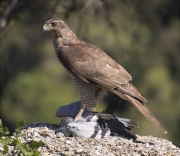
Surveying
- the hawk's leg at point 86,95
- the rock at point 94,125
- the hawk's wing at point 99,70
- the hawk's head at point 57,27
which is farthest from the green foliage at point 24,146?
the hawk's head at point 57,27

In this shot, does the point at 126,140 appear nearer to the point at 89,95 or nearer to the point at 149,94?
the point at 89,95

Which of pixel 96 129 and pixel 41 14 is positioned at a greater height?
pixel 41 14

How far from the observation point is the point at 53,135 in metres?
7.30

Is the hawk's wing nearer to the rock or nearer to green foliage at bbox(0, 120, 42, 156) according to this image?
the rock

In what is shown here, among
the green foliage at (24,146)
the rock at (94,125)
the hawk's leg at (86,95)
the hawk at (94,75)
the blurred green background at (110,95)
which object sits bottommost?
the green foliage at (24,146)

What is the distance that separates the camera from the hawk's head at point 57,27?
27.4 ft

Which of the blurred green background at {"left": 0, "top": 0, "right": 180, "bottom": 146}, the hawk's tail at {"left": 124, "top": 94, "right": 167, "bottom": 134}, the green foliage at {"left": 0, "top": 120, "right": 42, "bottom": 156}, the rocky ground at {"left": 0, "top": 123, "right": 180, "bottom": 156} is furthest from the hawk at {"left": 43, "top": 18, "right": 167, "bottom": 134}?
the blurred green background at {"left": 0, "top": 0, "right": 180, "bottom": 146}

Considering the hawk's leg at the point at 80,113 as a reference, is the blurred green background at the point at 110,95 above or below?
above

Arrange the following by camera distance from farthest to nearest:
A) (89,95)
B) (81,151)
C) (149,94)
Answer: (149,94)
(89,95)
(81,151)

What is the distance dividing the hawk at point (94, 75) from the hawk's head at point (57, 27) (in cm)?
5

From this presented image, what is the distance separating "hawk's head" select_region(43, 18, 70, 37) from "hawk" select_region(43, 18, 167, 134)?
0.05m

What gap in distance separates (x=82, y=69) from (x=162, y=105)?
21017mm

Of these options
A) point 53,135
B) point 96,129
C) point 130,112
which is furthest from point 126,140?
point 130,112

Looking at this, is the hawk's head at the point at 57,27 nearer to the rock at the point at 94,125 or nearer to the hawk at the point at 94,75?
the hawk at the point at 94,75
